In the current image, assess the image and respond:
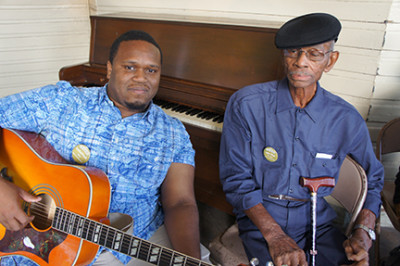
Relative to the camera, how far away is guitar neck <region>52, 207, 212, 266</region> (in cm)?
114

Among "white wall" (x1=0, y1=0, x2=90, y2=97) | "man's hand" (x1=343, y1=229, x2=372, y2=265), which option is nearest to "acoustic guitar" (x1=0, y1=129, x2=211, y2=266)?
"man's hand" (x1=343, y1=229, x2=372, y2=265)

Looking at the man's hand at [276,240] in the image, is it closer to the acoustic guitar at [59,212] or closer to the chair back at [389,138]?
the acoustic guitar at [59,212]

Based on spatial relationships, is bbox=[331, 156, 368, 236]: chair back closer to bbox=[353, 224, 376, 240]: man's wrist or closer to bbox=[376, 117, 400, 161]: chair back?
bbox=[353, 224, 376, 240]: man's wrist

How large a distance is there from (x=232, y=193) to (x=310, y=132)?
1.60ft

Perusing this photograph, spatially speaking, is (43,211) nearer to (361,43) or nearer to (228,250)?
(228,250)

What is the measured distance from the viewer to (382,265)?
6.36ft

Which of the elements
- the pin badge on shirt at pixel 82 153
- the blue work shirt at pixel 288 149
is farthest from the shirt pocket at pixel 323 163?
the pin badge on shirt at pixel 82 153

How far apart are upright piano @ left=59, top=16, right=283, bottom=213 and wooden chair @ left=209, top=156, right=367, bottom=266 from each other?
26.9 inches

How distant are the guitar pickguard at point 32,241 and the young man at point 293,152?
82cm

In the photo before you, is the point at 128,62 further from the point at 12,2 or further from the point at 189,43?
the point at 12,2

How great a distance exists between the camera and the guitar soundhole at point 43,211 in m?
1.37

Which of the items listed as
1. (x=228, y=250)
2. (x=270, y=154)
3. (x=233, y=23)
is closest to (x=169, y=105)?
(x=233, y=23)

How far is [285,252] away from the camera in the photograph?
1409mm

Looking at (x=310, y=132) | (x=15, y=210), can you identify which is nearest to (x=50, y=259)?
(x=15, y=210)
